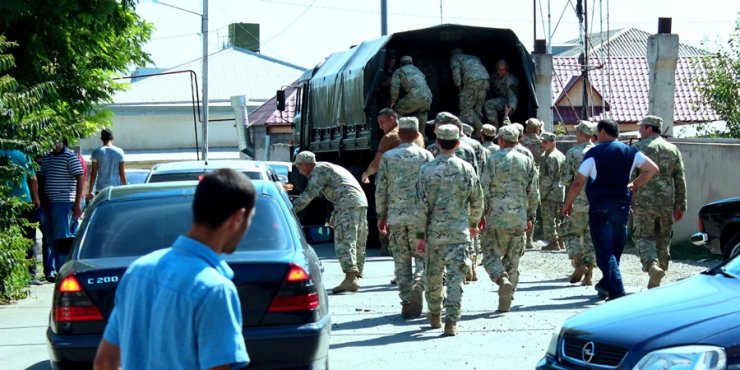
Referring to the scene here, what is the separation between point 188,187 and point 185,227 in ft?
1.41

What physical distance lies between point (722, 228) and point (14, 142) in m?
7.79

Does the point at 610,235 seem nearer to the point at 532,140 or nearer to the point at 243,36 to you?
the point at 532,140

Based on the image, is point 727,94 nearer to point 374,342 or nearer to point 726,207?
point 726,207

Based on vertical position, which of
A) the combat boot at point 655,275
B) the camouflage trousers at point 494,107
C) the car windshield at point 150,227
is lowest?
the combat boot at point 655,275

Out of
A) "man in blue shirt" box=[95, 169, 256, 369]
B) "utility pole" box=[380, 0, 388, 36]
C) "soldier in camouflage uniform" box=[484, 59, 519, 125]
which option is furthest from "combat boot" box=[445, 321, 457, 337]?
"utility pole" box=[380, 0, 388, 36]

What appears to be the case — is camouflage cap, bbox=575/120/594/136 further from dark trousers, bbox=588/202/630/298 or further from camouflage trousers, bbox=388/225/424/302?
camouflage trousers, bbox=388/225/424/302

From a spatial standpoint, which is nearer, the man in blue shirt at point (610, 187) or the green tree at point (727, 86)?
the man in blue shirt at point (610, 187)

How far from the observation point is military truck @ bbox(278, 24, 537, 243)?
18.0m

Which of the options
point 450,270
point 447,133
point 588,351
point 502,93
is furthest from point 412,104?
point 588,351

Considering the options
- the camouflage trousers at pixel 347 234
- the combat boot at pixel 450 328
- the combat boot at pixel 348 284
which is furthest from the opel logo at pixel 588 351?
the combat boot at pixel 348 284

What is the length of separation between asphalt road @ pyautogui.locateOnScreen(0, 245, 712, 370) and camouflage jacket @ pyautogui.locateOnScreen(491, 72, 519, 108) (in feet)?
14.8

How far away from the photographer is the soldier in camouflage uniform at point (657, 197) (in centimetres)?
1258

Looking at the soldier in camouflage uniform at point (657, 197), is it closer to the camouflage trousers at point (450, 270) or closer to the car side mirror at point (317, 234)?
A: the camouflage trousers at point (450, 270)

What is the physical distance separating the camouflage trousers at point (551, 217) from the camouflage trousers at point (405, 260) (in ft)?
23.8
